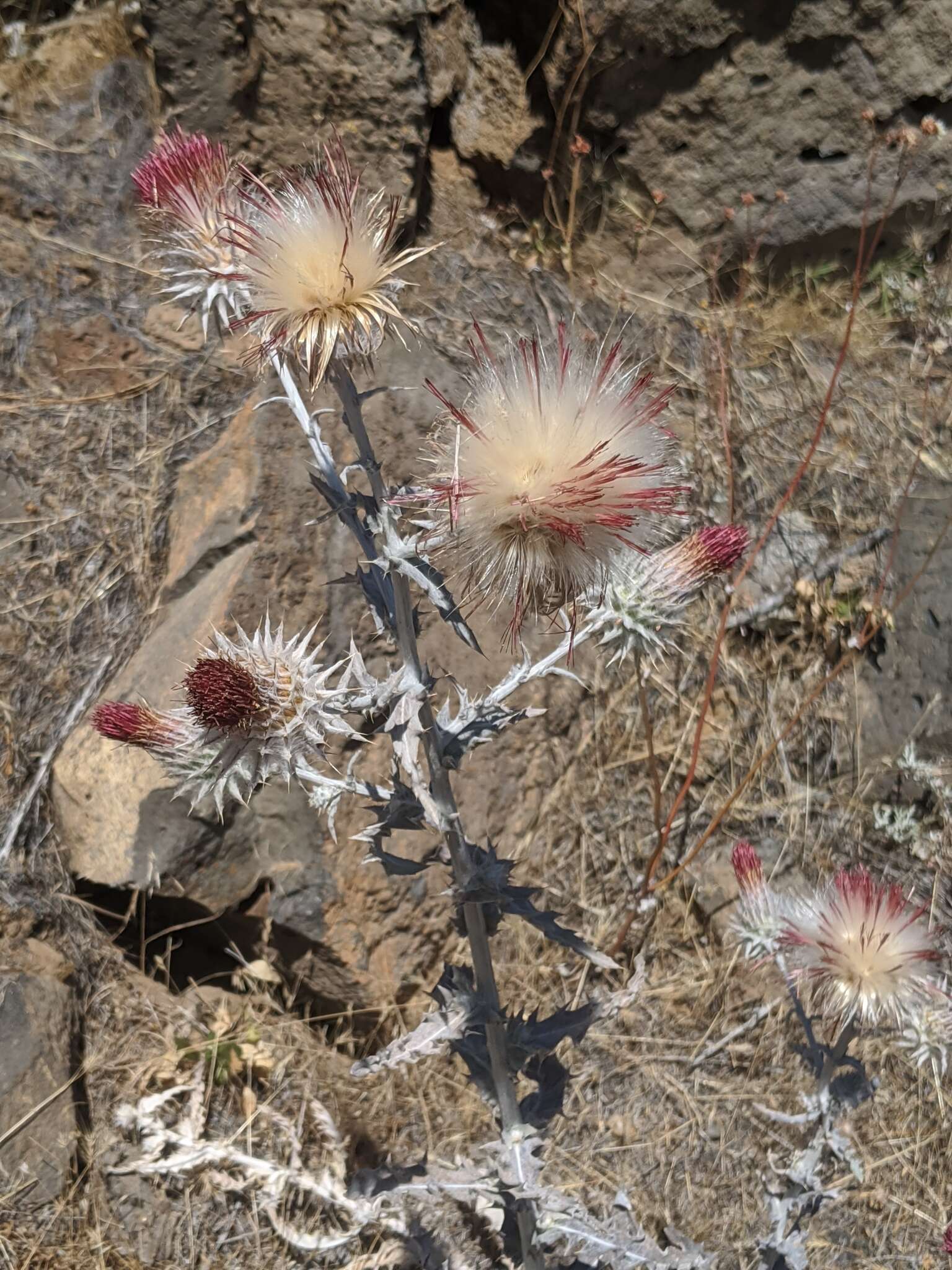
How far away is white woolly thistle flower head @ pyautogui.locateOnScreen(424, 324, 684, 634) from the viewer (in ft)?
4.46

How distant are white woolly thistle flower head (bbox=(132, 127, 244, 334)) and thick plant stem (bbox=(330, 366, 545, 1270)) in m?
0.30

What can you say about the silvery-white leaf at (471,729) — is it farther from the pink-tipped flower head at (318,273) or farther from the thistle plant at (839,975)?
the thistle plant at (839,975)

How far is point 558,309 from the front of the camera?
3.81 m

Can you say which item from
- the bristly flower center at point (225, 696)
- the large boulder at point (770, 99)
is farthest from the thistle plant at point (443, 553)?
the large boulder at point (770, 99)

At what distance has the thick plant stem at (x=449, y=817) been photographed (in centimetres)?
150

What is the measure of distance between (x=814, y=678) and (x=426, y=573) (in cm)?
227

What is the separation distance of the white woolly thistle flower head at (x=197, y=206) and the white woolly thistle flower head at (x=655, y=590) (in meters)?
0.83

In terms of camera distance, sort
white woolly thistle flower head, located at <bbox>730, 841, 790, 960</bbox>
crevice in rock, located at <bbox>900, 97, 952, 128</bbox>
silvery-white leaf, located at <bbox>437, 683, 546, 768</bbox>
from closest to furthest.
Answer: silvery-white leaf, located at <bbox>437, 683, 546, 768</bbox>
white woolly thistle flower head, located at <bbox>730, 841, 790, 960</bbox>
crevice in rock, located at <bbox>900, 97, 952, 128</bbox>

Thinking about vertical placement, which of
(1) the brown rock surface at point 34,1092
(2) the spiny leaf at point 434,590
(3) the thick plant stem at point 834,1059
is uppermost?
(2) the spiny leaf at point 434,590

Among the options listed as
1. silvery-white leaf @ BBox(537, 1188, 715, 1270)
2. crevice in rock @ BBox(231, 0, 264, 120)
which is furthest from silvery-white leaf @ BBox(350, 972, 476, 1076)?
crevice in rock @ BBox(231, 0, 264, 120)

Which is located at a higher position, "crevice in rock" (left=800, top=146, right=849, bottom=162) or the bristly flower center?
"crevice in rock" (left=800, top=146, right=849, bottom=162)

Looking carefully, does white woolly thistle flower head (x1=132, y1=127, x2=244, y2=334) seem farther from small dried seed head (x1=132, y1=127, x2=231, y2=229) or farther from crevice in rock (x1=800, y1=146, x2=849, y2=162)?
crevice in rock (x1=800, y1=146, x2=849, y2=162)

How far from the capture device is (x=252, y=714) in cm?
155

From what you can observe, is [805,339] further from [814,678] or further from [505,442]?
[505,442]
